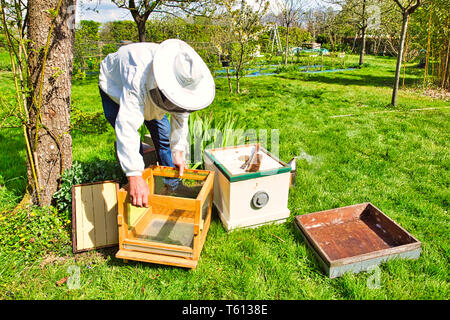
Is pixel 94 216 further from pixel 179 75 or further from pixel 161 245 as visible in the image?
pixel 179 75

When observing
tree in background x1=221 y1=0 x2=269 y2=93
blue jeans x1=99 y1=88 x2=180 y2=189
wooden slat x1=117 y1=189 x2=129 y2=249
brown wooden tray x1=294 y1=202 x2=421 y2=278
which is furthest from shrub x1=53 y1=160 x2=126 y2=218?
tree in background x1=221 y1=0 x2=269 y2=93

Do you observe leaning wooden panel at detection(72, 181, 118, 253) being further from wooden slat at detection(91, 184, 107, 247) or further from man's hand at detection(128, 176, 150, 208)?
man's hand at detection(128, 176, 150, 208)

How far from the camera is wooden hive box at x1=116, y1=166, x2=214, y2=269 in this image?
6.72ft

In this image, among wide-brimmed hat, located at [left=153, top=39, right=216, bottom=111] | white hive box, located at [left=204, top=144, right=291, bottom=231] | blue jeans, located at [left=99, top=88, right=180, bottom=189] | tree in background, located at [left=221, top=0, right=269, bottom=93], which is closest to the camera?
wide-brimmed hat, located at [left=153, top=39, right=216, bottom=111]

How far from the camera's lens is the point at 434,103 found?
7.34 metres

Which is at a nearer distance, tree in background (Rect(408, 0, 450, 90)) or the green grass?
the green grass

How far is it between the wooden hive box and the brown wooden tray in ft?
3.07

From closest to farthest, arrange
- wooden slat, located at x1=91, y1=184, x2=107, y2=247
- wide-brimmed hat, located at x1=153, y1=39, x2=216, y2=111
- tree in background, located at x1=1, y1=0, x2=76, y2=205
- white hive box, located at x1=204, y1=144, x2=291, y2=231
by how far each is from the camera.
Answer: wide-brimmed hat, located at x1=153, y1=39, x2=216, y2=111, tree in background, located at x1=1, y1=0, x2=76, y2=205, wooden slat, located at x1=91, y1=184, x2=107, y2=247, white hive box, located at x1=204, y1=144, x2=291, y2=231

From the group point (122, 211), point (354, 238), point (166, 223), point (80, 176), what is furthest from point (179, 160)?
point (354, 238)

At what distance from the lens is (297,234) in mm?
2564

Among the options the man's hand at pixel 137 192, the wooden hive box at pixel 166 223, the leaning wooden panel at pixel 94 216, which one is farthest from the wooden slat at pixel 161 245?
the leaning wooden panel at pixel 94 216

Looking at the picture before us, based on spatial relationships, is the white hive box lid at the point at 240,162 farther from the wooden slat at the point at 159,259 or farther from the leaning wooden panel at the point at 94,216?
the leaning wooden panel at the point at 94,216
